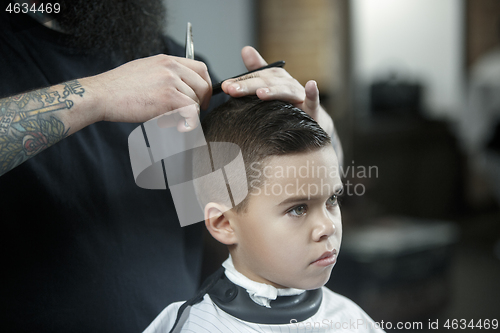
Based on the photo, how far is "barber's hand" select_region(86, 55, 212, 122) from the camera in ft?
2.26

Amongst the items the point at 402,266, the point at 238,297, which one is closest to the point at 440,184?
the point at 402,266

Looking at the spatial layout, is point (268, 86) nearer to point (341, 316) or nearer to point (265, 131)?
point (265, 131)

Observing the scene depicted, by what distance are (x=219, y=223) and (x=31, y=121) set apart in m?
0.38

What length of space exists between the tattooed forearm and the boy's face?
345 mm

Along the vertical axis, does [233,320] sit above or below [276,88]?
below

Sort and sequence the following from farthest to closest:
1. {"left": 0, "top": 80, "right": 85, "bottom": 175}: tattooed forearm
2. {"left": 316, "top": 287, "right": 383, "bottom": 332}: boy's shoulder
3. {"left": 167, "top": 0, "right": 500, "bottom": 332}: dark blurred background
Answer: {"left": 167, "top": 0, "right": 500, "bottom": 332}: dark blurred background < {"left": 316, "top": 287, "right": 383, "bottom": 332}: boy's shoulder < {"left": 0, "top": 80, "right": 85, "bottom": 175}: tattooed forearm

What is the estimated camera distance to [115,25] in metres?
0.87

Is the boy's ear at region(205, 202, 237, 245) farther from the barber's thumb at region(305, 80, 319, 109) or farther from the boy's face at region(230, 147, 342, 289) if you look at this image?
the barber's thumb at region(305, 80, 319, 109)

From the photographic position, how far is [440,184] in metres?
4.04

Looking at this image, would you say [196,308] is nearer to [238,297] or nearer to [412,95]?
[238,297]

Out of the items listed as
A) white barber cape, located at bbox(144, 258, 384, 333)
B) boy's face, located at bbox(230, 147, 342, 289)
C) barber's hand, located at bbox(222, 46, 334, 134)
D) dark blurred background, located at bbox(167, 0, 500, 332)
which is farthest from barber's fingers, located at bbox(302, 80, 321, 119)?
dark blurred background, located at bbox(167, 0, 500, 332)

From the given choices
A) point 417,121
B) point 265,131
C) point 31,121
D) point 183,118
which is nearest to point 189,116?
point 183,118

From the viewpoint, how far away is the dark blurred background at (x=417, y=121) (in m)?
2.65

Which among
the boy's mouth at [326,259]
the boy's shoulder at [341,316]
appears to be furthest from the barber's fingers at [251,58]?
the boy's shoulder at [341,316]
